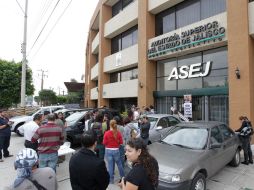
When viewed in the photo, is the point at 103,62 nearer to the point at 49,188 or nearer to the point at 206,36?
the point at 206,36

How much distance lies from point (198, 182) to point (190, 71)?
1060 centimetres

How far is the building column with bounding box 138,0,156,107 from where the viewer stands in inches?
666

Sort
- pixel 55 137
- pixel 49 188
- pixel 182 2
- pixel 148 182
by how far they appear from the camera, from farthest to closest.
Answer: pixel 182 2 → pixel 55 137 → pixel 49 188 → pixel 148 182

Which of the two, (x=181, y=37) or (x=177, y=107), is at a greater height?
(x=181, y=37)

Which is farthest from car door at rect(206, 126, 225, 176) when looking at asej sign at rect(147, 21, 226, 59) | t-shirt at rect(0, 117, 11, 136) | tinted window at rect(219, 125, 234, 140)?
asej sign at rect(147, 21, 226, 59)

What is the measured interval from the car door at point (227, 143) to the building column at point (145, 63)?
983 cm

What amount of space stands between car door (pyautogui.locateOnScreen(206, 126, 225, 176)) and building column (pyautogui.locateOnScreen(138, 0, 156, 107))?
1042 cm

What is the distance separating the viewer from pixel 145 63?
55.6 feet

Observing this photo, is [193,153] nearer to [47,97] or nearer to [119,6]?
[119,6]

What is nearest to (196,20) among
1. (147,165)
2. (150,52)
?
(150,52)

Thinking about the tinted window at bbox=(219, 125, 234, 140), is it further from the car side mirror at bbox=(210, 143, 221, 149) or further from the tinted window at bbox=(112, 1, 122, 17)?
the tinted window at bbox=(112, 1, 122, 17)

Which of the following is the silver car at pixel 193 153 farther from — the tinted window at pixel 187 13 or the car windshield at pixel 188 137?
the tinted window at pixel 187 13

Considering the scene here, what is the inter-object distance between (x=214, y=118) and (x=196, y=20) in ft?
20.2

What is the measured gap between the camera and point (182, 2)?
15477 mm
